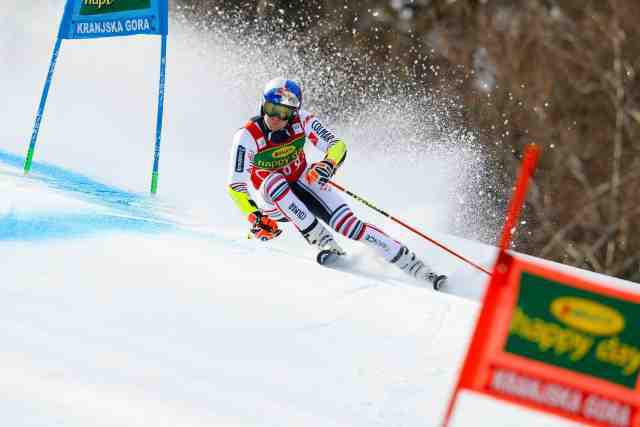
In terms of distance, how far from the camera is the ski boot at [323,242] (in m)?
5.73

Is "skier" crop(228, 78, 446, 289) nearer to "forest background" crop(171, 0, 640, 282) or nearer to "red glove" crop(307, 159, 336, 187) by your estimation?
"red glove" crop(307, 159, 336, 187)

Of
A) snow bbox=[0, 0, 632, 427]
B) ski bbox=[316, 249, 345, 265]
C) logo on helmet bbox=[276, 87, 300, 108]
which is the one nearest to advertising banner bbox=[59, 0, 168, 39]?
snow bbox=[0, 0, 632, 427]

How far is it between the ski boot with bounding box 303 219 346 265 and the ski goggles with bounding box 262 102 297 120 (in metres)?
0.78

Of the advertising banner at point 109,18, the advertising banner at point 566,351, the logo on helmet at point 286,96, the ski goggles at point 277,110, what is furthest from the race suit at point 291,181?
the advertising banner at point 566,351

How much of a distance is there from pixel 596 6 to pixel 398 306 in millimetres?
17455

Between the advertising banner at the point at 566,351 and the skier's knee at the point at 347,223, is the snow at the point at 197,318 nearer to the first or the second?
the skier's knee at the point at 347,223

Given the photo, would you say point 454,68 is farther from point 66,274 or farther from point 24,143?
point 66,274

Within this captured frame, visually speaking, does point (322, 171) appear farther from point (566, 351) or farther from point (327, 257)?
point (566, 351)

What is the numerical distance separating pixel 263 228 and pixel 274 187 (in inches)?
14.9

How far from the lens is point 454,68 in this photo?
2039 cm

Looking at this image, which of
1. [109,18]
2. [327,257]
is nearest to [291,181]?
[327,257]

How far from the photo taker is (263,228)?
5562 millimetres

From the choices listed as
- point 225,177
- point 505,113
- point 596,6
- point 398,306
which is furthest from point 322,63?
point 398,306

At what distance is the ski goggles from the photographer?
5.66m
